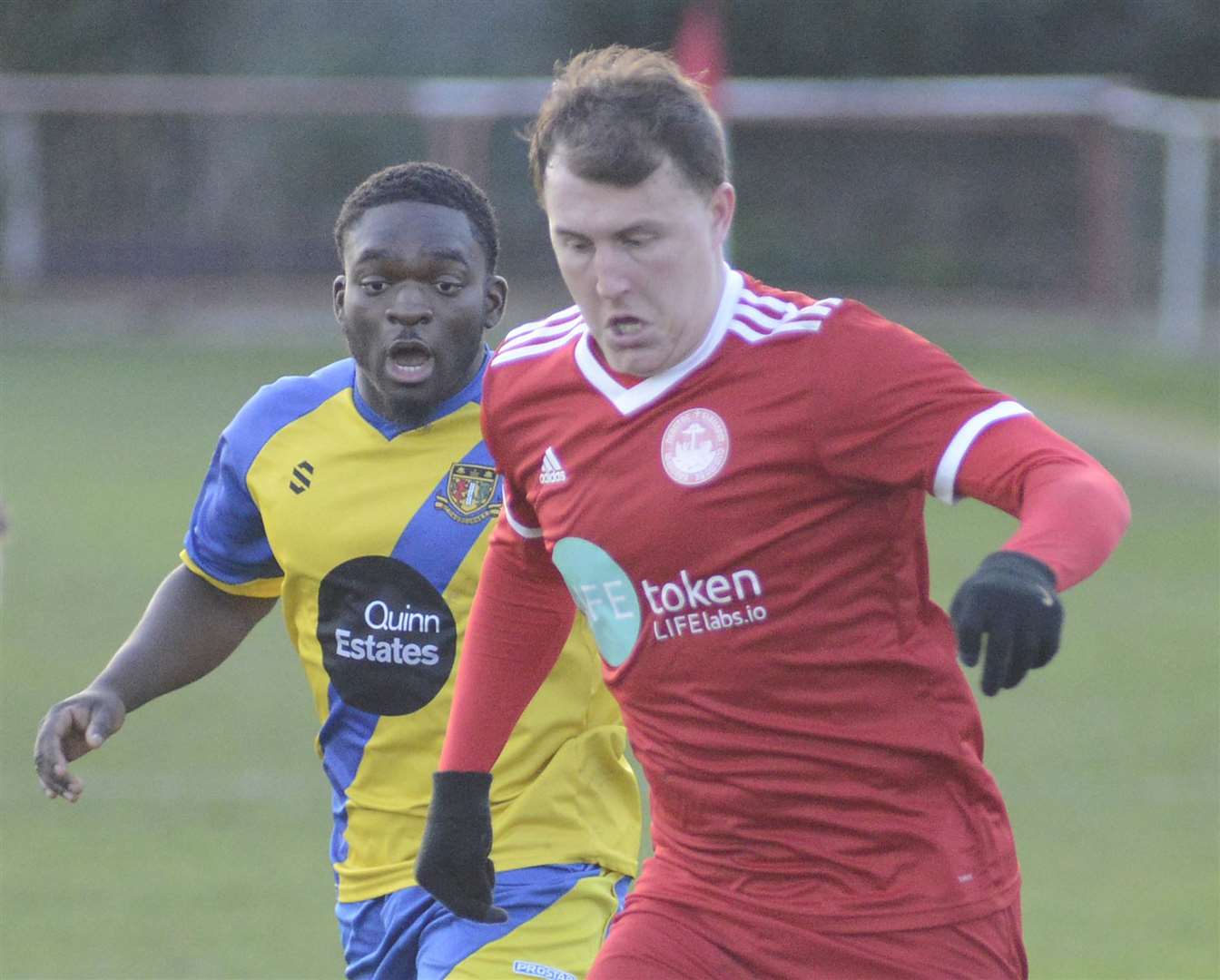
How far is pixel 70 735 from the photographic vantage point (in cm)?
394


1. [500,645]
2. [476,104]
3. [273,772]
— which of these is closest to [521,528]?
[500,645]

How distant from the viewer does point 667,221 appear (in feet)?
10.2

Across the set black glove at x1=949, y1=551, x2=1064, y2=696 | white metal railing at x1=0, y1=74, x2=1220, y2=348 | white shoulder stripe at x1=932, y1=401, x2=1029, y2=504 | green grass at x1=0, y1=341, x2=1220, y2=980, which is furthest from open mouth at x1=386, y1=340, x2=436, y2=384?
white metal railing at x1=0, y1=74, x2=1220, y2=348

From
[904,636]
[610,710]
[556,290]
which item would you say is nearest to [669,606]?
[904,636]

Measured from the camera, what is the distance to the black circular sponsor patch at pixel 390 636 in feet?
12.9

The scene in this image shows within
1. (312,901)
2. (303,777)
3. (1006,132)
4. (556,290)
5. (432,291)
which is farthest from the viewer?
(1006,132)

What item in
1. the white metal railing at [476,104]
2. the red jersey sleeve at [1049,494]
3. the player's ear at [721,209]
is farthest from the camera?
the white metal railing at [476,104]

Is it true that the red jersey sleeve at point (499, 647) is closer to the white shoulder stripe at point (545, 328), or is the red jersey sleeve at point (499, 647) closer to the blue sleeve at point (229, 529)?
the white shoulder stripe at point (545, 328)

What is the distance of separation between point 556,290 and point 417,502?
23228mm

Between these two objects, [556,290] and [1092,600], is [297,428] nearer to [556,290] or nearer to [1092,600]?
[1092,600]

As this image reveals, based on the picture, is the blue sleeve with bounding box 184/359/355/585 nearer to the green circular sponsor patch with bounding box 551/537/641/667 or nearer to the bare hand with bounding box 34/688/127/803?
the bare hand with bounding box 34/688/127/803

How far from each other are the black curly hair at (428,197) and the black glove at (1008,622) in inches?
69.9

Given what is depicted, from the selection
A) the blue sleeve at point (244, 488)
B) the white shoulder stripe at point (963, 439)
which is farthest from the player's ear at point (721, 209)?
the blue sleeve at point (244, 488)

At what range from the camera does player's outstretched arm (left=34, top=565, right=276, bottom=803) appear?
394cm
